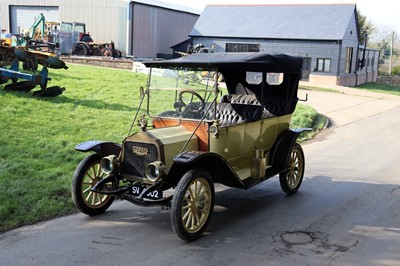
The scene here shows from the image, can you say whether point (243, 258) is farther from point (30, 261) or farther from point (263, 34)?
point (263, 34)

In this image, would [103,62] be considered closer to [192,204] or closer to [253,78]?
[253,78]

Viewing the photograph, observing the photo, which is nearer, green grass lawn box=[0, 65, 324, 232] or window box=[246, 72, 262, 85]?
green grass lawn box=[0, 65, 324, 232]

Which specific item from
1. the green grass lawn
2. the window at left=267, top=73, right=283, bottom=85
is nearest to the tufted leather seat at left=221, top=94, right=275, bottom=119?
the window at left=267, top=73, right=283, bottom=85

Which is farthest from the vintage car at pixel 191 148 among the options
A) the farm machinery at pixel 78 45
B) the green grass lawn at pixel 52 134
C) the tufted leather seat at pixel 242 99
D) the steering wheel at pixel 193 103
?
the farm machinery at pixel 78 45

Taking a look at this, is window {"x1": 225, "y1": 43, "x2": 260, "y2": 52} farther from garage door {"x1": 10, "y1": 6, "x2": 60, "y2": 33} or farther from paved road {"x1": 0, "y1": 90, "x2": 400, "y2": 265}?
paved road {"x1": 0, "y1": 90, "x2": 400, "y2": 265}

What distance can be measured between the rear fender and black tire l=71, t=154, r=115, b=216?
2319 millimetres

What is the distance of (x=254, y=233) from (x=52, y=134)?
18.2ft

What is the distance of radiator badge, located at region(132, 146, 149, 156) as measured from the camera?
521 centimetres

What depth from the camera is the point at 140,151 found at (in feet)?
17.3

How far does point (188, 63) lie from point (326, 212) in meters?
2.63

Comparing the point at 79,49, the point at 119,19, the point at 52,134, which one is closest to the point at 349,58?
the point at 119,19

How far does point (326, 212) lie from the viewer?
5.99 m

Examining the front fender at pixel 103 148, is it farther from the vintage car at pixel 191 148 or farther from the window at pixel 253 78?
the window at pixel 253 78

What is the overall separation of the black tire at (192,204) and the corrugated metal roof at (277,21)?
2835 cm
